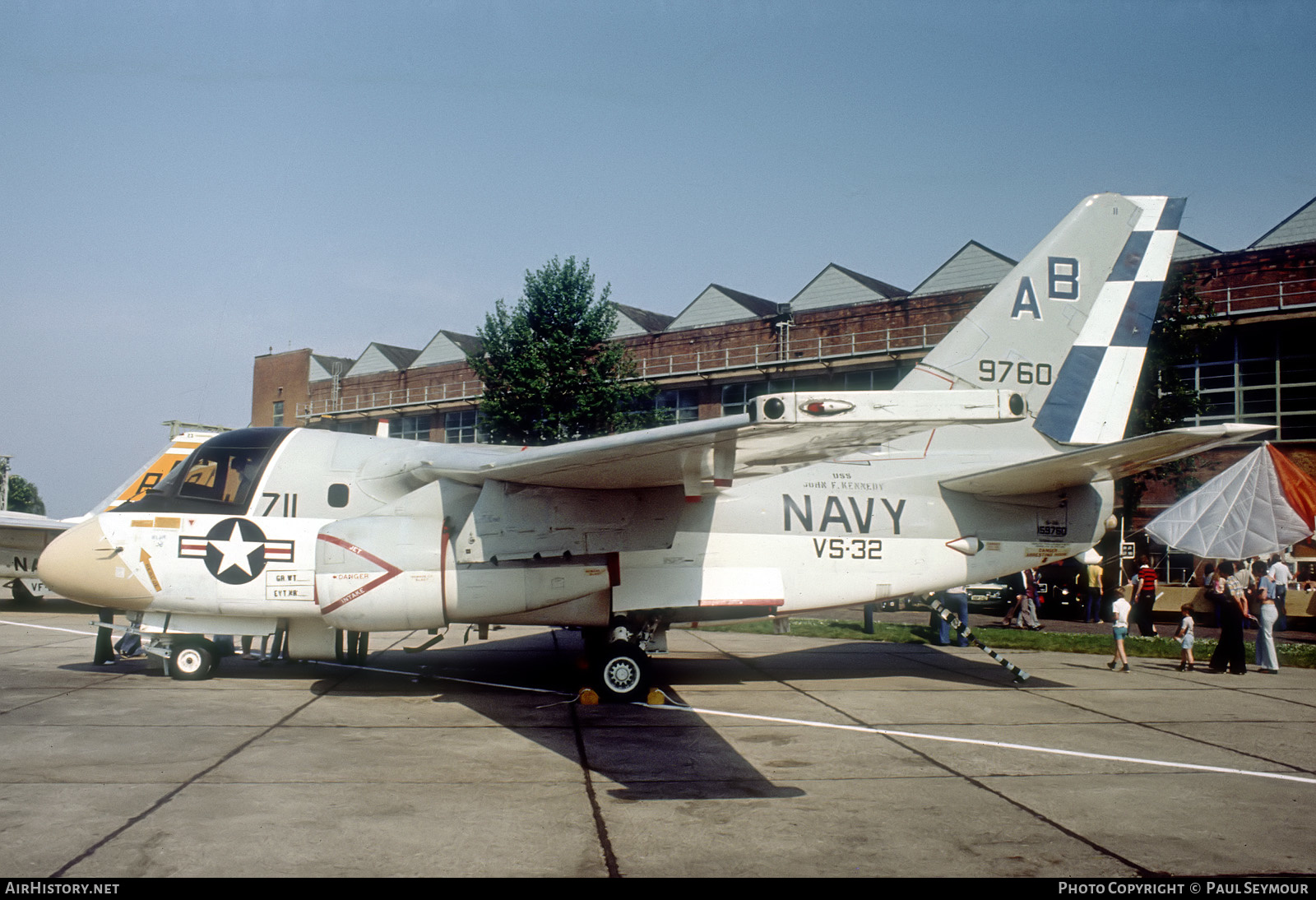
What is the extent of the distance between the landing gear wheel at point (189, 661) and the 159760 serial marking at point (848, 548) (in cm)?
819

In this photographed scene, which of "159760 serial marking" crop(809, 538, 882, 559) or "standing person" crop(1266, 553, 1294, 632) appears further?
"standing person" crop(1266, 553, 1294, 632)

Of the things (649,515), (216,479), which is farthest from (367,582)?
(649,515)

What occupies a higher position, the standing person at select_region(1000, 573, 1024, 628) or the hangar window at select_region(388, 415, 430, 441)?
the hangar window at select_region(388, 415, 430, 441)

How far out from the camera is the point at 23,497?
331 ft

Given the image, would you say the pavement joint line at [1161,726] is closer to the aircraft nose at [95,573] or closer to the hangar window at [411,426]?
the aircraft nose at [95,573]

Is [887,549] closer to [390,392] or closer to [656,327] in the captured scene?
[656,327]

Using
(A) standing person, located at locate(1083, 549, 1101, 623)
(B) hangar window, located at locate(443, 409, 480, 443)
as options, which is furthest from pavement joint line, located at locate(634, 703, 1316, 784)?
(B) hangar window, located at locate(443, 409, 480, 443)

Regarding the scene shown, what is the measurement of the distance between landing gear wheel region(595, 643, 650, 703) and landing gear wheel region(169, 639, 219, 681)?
17.4ft

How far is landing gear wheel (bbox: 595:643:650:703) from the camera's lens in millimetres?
10664

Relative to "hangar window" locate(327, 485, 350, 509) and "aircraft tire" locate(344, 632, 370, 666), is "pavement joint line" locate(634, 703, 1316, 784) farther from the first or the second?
"aircraft tire" locate(344, 632, 370, 666)

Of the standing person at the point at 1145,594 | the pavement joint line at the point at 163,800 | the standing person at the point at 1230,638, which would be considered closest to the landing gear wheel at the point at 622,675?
the pavement joint line at the point at 163,800
